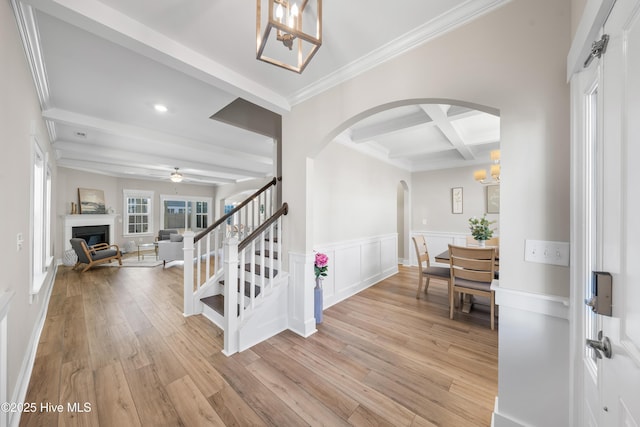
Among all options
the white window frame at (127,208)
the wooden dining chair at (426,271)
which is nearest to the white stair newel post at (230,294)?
the wooden dining chair at (426,271)

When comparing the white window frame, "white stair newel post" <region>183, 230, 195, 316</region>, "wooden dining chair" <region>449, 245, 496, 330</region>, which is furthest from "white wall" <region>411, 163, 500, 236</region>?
the white window frame

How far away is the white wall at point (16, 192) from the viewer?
1.33 meters

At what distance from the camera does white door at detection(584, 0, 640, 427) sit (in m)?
0.62

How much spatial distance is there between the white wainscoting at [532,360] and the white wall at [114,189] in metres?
→ 8.92

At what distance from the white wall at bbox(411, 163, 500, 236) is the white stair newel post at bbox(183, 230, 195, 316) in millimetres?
4885

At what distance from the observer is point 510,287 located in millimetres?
1292

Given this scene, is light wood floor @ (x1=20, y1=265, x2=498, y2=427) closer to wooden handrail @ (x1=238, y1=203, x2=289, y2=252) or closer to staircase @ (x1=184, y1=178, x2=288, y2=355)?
staircase @ (x1=184, y1=178, x2=288, y2=355)

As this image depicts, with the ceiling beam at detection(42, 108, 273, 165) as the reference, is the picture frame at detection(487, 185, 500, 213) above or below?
below

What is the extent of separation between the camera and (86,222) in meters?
6.43

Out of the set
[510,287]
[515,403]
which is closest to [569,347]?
[510,287]

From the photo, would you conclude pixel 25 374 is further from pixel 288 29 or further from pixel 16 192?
pixel 288 29

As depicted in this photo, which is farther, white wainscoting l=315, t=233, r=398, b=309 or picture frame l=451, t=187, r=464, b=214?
picture frame l=451, t=187, r=464, b=214

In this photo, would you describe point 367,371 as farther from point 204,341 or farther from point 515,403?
point 204,341

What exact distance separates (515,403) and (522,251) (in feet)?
2.81
